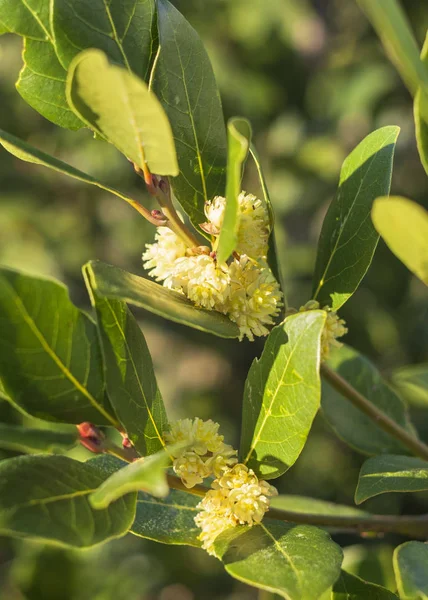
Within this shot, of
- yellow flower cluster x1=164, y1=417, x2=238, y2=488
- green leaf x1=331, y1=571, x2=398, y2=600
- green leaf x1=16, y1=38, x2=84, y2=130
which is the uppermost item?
green leaf x1=16, y1=38, x2=84, y2=130

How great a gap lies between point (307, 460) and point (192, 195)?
174 centimetres

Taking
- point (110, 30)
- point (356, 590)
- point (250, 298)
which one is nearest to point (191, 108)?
point (110, 30)

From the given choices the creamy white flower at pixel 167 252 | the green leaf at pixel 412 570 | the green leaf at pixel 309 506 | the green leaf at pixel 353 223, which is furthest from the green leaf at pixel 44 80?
the green leaf at pixel 309 506

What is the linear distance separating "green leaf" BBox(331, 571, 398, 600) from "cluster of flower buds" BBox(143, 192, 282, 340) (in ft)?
1.02

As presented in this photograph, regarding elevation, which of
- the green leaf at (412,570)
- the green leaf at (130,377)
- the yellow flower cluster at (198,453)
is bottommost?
the green leaf at (412,570)

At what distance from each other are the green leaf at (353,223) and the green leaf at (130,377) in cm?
28

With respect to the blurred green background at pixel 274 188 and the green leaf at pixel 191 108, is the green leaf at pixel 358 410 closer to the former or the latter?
the green leaf at pixel 191 108

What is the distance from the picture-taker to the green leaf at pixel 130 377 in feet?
2.32

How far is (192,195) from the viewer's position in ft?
2.78

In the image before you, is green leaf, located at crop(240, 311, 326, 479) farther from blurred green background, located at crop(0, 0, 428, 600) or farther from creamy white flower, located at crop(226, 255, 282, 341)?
blurred green background, located at crop(0, 0, 428, 600)

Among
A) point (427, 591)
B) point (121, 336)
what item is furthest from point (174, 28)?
point (427, 591)

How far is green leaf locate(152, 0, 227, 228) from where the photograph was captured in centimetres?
79

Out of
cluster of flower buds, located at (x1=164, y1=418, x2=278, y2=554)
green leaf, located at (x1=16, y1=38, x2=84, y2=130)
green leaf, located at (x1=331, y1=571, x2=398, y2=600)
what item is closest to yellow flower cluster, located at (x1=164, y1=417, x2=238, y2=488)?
cluster of flower buds, located at (x1=164, y1=418, x2=278, y2=554)

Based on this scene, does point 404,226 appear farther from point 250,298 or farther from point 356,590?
point 356,590
